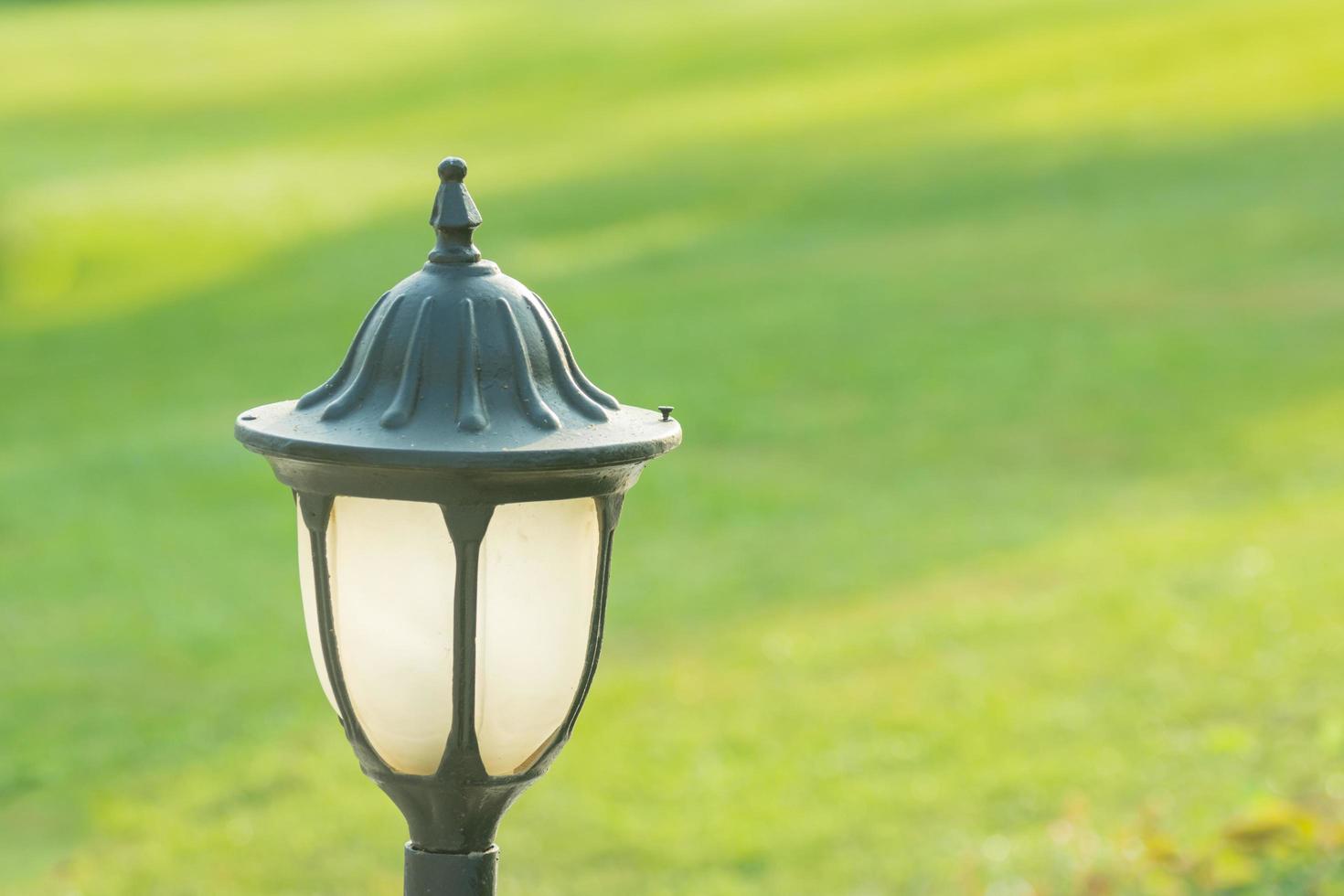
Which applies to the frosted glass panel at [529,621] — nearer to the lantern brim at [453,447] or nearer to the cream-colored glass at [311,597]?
the lantern brim at [453,447]

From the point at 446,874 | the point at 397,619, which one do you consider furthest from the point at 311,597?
the point at 446,874

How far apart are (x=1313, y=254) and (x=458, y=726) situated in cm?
1650

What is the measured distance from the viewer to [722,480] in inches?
449

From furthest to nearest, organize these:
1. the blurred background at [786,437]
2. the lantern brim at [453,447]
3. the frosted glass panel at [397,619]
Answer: the blurred background at [786,437] → the frosted glass panel at [397,619] → the lantern brim at [453,447]

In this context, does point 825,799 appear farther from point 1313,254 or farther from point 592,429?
point 1313,254

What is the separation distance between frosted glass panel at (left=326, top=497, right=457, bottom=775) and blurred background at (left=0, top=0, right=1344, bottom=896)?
3.40 m

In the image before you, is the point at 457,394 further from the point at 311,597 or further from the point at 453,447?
the point at 311,597

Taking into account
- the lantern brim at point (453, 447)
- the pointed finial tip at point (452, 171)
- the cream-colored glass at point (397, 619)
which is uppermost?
the pointed finial tip at point (452, 171)

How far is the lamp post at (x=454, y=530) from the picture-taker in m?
2.04

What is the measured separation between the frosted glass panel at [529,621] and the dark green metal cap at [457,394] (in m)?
0.10

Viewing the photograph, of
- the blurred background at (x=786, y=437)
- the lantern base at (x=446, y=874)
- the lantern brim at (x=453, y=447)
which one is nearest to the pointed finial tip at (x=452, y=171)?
the lantern brim at (x=453, y=447)

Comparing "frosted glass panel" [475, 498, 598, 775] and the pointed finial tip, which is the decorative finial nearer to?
the pointed finial tip

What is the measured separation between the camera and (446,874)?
2.20 m

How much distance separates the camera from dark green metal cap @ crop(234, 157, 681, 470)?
79.1 inches
